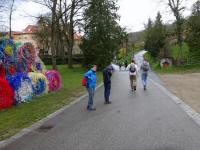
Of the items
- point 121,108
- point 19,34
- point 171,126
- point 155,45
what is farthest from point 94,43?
point 19,34

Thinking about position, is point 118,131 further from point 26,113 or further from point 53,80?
point 53,80

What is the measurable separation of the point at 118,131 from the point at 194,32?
4947cm

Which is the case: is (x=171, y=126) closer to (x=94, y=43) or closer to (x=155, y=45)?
(x=94, y=43)

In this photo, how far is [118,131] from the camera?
950cm

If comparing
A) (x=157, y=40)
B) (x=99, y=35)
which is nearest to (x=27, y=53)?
(x=99, y=35)

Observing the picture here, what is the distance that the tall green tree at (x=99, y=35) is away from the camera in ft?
174

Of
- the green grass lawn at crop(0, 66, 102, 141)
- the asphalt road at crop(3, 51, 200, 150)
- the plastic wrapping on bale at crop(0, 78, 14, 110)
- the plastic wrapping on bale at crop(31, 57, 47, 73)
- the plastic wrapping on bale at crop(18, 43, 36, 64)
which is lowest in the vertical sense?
the green grass lawn at crop(0, 66, 102, 141)

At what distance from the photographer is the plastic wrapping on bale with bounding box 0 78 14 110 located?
14.9m

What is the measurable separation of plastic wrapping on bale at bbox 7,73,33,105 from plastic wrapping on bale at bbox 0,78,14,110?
14.1 inches

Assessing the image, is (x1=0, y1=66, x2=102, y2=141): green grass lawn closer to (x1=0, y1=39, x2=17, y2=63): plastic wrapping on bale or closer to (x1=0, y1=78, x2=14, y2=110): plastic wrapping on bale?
(x1=0, y1=78, x2=14, y2=110): plastic wrapping on bale

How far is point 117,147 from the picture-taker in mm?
7766

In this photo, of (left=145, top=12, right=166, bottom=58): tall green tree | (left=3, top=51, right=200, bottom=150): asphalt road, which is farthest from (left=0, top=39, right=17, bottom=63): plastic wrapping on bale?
(left=145, top=12, right=166, bottom=58): tall green tree

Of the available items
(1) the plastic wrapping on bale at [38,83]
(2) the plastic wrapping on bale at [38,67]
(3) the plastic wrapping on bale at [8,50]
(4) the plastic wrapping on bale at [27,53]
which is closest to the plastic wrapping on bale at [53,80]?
(2) the plastic wrapping on bale at [38,67]

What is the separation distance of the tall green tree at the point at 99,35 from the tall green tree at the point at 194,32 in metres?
10.3
